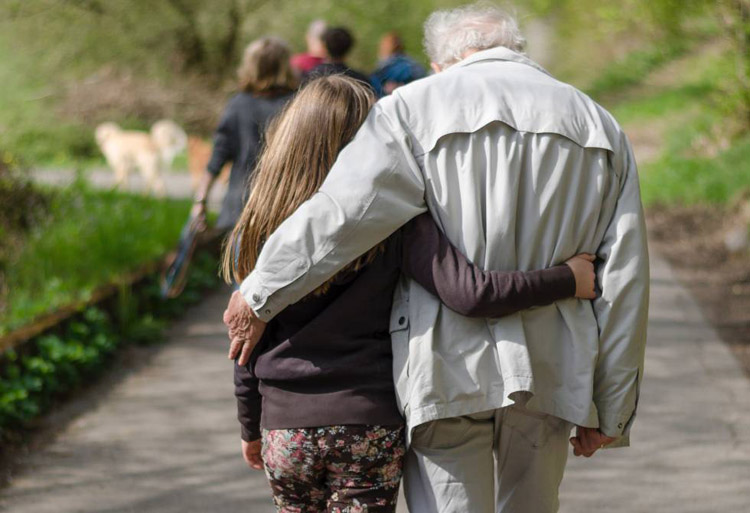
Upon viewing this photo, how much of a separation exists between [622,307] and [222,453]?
2.88 m

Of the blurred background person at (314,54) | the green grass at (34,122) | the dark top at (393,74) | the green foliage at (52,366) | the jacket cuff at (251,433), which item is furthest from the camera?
the green grass at (34,122)

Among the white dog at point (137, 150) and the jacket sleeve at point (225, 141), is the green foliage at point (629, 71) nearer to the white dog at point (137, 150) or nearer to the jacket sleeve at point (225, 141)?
the white dog at point (137, 150)

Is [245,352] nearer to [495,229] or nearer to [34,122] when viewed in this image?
[495,229]

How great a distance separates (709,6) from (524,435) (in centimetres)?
882

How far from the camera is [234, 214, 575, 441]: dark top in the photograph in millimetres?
2527

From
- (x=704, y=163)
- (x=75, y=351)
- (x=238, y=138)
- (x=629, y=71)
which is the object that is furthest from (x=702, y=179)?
(x=629, y=71)

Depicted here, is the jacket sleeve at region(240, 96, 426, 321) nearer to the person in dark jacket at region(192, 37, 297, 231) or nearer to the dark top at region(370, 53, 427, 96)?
the person in dark jacket at region(192, 37, 297, 231)

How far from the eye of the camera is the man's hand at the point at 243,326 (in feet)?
8.44

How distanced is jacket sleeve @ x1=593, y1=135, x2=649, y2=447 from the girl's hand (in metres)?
0.03

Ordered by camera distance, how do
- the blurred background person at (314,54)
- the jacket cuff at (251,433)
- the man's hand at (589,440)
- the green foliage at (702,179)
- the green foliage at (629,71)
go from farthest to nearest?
the green foliage at (629,71) → the green foliage at (702,179) → the blurred background person at (314,54) → the jacket cuff at (251,433) → the man's hand at (589,440)

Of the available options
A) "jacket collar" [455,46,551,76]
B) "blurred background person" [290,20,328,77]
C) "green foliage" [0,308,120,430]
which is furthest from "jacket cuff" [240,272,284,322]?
"blurred background person" [290,20,328,77]

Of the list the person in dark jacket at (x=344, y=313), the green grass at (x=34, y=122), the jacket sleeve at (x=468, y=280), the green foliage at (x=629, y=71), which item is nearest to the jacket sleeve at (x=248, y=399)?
the person in dark jacket at (x=344, y=313)

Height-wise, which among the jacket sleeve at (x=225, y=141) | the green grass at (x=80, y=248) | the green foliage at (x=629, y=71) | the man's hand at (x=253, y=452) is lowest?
the green foliage at (x=629, y=71)

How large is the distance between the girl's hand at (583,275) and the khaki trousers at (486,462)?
12.7 inches
